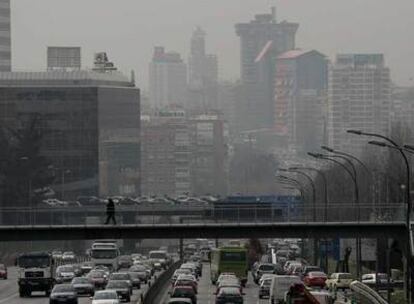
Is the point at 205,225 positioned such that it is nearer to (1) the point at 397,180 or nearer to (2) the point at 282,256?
(1) the point at 397,180

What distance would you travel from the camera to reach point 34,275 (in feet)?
329

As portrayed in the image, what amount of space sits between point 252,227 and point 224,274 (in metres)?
19.4

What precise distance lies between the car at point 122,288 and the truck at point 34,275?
6953mm

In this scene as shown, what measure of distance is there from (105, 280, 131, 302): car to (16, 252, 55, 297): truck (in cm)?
695

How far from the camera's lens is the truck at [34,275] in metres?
99.5

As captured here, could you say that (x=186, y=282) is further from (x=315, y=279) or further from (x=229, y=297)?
(x=229, y=297)

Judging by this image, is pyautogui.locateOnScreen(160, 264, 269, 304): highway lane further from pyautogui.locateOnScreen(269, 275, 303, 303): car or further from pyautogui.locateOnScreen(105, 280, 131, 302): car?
pyautogui.locateOnScreen(269, 275, 303, 303): car

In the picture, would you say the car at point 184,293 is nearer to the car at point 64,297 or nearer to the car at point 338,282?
the car at point 64,297

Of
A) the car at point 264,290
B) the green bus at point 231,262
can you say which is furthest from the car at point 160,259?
the car at point 264,290

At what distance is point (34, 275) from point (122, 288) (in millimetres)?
10679

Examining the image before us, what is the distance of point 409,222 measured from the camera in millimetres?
83875

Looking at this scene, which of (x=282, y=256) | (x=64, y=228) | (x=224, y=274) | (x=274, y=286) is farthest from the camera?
(x=282, y=256)

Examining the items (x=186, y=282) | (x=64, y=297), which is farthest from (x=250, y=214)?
(x=64, y=297)

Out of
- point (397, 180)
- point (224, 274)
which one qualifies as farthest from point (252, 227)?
point (397, 180)
